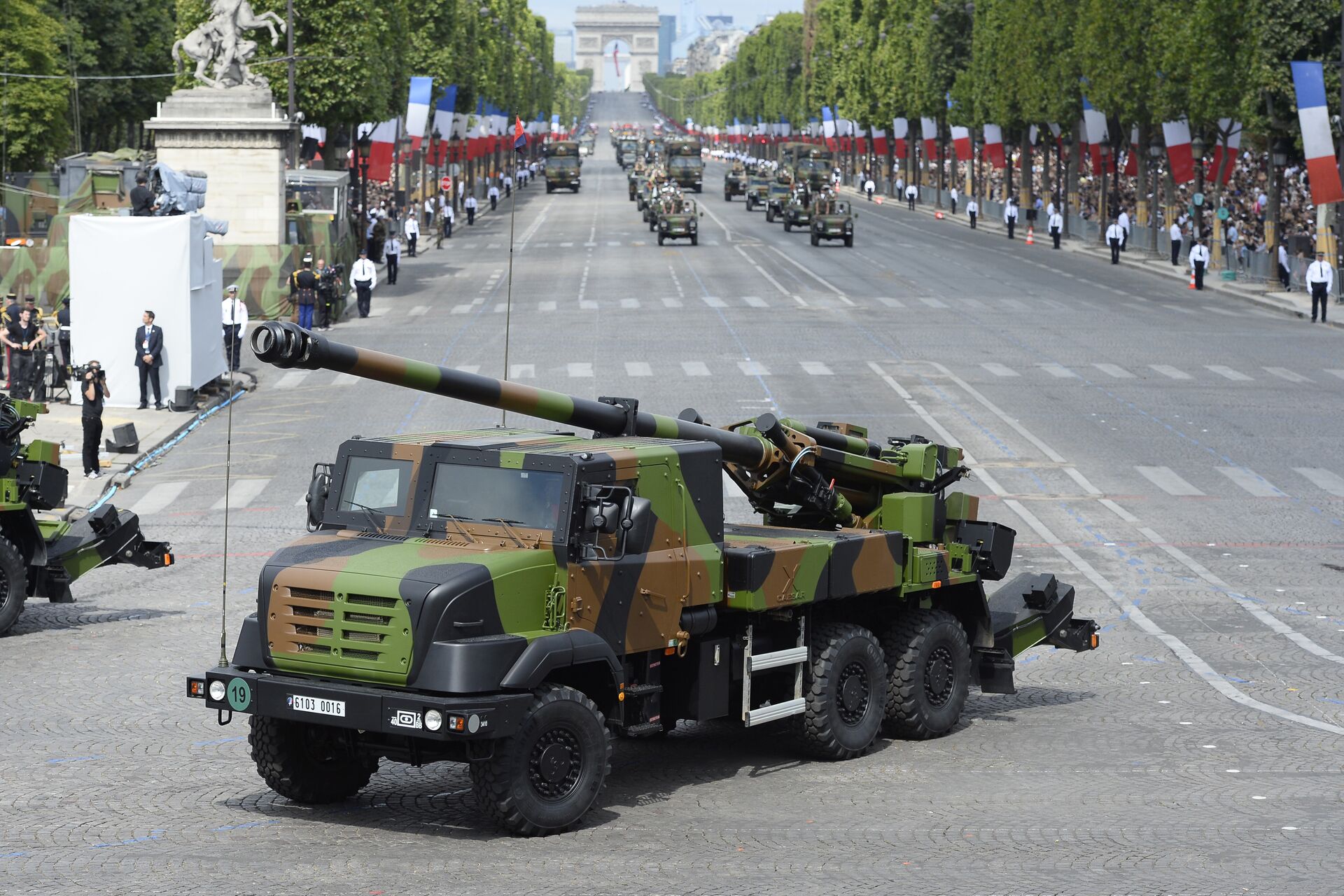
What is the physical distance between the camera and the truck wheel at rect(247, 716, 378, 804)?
11.7 meters

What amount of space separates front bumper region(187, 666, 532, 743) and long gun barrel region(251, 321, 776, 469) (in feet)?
6.02

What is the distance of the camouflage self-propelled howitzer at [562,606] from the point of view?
10891 mm

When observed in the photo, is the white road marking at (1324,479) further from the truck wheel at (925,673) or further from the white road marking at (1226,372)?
the truck wheel at (925,673)

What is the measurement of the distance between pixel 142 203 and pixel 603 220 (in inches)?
1936

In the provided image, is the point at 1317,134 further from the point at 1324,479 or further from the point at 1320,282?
the point at 1324,479

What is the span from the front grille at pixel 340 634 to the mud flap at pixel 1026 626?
5863 millimetres

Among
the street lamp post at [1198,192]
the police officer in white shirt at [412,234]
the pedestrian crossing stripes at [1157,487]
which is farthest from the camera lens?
the police officer in white shirt at [412,234]

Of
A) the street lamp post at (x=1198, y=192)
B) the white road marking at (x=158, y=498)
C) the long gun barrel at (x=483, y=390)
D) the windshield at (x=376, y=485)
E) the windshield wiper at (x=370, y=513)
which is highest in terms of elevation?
the street lamp post at (x=1198, y=192)

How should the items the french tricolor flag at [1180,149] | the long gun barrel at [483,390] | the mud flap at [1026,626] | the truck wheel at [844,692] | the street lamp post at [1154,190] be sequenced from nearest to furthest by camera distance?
the long gun barrel at [483,390] → the truck wheel at [844,692] → the mud flap at [1026,626] → the french tricolor flag at [1180,149] → the street lamp post at [1154,190]

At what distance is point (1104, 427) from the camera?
1248 inches

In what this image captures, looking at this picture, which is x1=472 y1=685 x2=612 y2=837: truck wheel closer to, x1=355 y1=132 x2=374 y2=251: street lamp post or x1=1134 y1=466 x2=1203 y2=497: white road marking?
x1=1134 y1=466 x2=1203 y2=497: white road marking

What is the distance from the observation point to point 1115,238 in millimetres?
66000


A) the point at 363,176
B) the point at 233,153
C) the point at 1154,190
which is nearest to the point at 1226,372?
the point at 233,153

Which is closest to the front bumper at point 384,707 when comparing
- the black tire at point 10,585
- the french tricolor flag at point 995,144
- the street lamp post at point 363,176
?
the black tire at point 10,585
